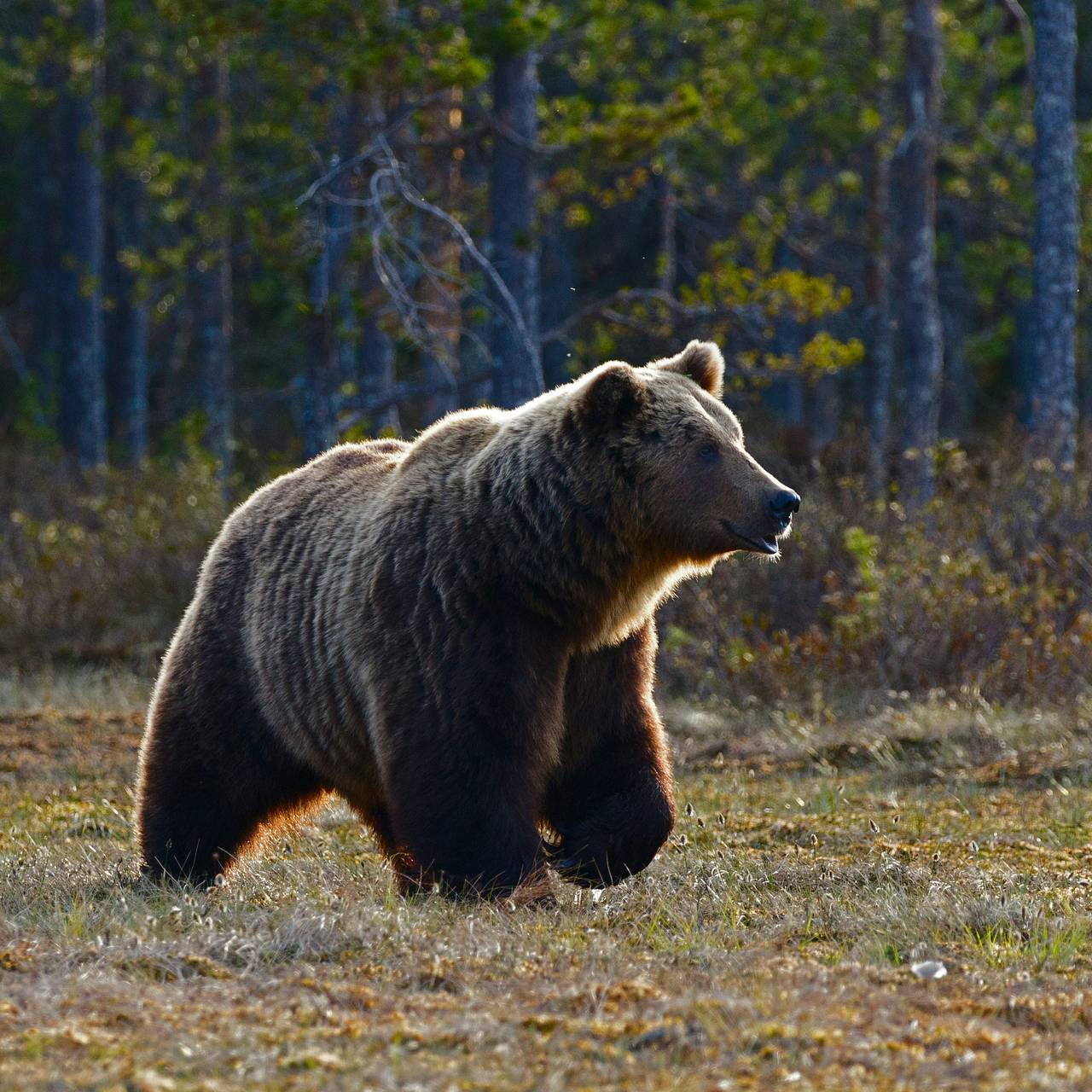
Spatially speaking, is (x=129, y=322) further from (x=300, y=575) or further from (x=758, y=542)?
(x=758, y=542)

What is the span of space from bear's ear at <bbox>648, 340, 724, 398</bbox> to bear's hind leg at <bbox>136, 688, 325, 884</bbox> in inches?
74.0

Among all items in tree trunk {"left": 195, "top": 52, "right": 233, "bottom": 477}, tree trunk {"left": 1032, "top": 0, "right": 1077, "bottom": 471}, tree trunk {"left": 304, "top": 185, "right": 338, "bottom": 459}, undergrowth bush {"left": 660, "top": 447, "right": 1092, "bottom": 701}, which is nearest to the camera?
undergrowth bush {"left": 660, "top": 447, "right": 1092, "bottom": 701}

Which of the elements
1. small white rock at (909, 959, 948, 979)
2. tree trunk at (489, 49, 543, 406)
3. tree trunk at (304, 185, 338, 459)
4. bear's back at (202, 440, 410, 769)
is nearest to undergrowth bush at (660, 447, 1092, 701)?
tree trunk at (489, 49, 543, 406)

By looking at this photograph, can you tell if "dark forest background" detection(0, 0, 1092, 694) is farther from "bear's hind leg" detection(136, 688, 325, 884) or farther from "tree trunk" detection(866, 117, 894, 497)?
"bear's hind leg" detection(136, 688, 325, 884)

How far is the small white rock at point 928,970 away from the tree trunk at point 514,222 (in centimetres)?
758

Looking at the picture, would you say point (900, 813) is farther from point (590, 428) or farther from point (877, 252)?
point (877, 252)

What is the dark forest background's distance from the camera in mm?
10625

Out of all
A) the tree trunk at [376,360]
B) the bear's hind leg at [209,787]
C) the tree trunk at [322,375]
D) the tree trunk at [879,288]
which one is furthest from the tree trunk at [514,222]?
the tree trunk at [879,288]

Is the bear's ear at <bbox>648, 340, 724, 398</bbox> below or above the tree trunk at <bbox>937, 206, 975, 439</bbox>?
above

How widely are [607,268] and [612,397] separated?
1655 cm

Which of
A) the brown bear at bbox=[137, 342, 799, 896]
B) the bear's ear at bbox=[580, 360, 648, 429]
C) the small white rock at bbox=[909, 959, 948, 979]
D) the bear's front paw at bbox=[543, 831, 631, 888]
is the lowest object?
the bear's front paw at bbox=[543, 831, 631, 888]

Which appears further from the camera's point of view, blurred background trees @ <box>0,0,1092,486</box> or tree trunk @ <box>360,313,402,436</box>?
tree trunk @ <box>360,313,402,436</box>

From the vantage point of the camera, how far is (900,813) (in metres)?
6.86

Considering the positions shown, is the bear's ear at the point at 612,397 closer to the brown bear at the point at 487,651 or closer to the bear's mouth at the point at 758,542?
the brown bear at the point at 487,651
